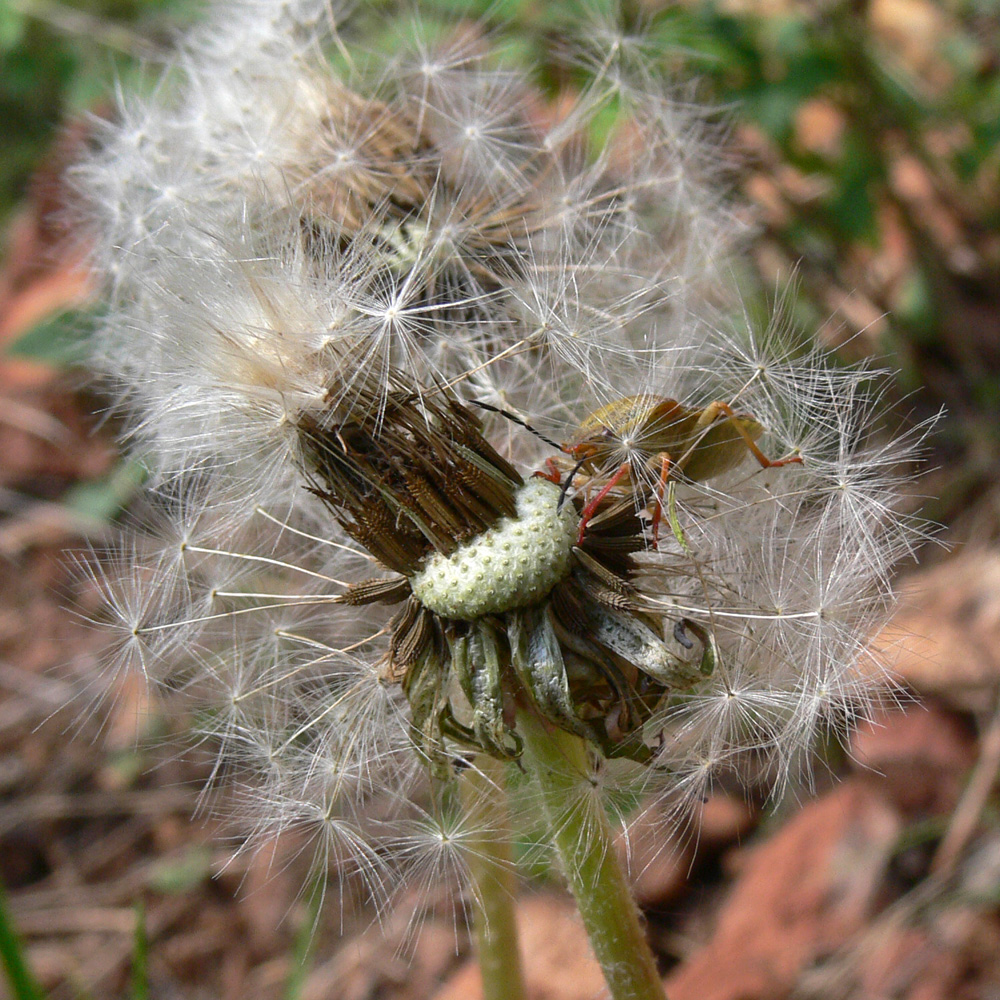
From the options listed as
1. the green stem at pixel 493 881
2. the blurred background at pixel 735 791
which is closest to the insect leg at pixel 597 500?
the green stem at pixel 493 881

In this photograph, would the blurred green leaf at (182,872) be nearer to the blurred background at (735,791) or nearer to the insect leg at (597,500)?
the blurred background at (735,791)

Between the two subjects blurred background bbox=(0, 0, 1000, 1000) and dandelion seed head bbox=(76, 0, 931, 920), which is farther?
blurred background bbox=(0, 0, 1000, 1000)

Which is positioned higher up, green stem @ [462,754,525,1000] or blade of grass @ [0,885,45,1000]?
green stem @ [462,754,525,1000]

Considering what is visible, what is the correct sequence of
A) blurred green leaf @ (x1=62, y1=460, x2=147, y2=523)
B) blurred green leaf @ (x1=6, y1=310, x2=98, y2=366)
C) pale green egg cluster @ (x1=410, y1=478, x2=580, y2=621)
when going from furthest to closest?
blurred green leaf @ (x1=62, y1=460, x2=147, y2=523) < blurred green leaf @ (x1=6, y1=310, x2=98, y2=366) < pale green egg cluster @ (x1=410, y1=478, x2=580, y2=621)

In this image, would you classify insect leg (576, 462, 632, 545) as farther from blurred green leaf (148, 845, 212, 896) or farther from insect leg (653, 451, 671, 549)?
blurred green leaf (148, 845, 212, 896)

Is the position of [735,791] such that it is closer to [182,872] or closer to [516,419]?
[182,872]

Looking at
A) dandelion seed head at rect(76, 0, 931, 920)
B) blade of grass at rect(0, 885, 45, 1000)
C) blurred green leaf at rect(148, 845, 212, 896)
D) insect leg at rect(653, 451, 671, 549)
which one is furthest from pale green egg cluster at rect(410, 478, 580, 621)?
blurred green leaf at rect(148, 845, 212, 896)
